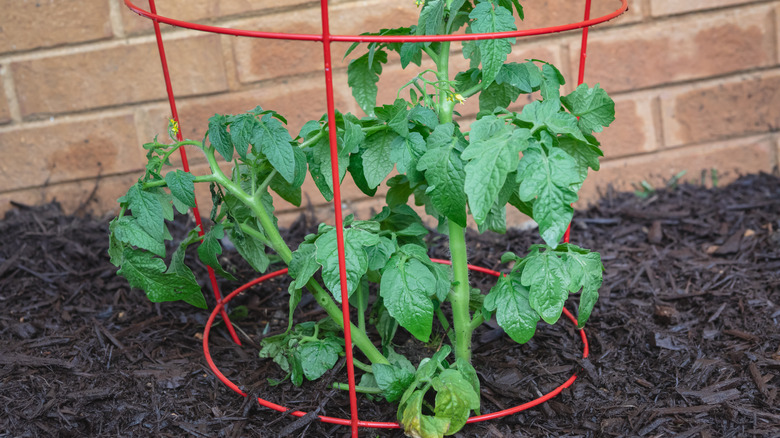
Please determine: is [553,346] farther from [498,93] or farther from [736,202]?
[736,202]

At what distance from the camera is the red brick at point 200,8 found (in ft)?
6.72

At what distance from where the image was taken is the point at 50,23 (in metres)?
2.06

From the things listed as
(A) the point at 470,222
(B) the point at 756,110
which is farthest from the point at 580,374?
(B) the point at 756,110

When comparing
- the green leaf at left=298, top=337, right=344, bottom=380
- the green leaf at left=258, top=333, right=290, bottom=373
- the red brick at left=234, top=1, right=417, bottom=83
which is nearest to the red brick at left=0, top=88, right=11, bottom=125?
the red brick at left=234, top=1, right=417, bottom=83

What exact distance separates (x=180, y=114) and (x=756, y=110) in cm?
191

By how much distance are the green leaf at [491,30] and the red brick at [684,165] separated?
124 centimetres

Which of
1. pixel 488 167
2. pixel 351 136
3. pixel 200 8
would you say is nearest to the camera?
pixel 488 167

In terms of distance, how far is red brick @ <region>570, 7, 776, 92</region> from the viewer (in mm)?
2209

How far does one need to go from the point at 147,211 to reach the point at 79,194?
112 cm

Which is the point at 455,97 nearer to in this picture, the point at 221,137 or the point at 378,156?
the point at 378,156

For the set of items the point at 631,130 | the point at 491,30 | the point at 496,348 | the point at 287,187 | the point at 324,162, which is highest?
the point at 491,30

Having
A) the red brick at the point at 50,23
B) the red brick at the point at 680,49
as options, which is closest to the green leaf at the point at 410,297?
the red brick at the point at 680,49

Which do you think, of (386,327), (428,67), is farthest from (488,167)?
(428,67)

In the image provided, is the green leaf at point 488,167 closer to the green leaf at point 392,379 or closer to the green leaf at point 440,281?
the green leaf at point 440,281
